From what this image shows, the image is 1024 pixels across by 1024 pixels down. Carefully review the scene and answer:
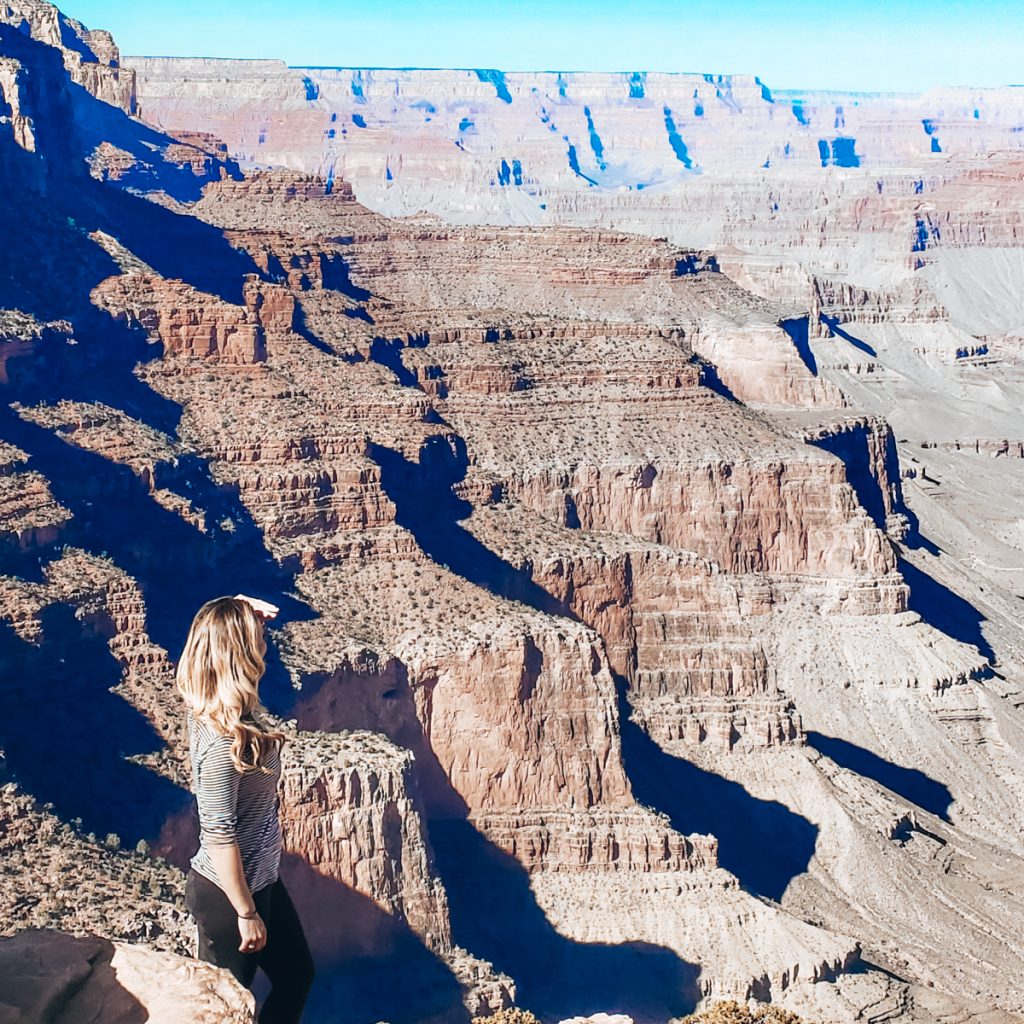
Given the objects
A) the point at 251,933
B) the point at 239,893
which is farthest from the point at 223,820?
the point at 251,933

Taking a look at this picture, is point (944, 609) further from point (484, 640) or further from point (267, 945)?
point (267, 945)

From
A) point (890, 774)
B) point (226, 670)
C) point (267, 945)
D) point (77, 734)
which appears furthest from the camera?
point (890, 774)

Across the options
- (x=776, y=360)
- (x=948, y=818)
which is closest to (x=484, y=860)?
(x=948, y=818)

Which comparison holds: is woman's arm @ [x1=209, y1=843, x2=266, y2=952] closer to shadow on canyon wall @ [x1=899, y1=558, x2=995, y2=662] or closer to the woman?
the woman

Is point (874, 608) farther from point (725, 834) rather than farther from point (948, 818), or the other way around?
point (725, 834)

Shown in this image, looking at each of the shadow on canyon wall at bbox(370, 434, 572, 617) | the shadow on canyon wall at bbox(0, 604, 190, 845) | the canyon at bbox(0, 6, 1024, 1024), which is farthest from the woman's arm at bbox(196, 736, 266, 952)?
the shadow on canyon wall at bbox(370, 434, 572, 617)

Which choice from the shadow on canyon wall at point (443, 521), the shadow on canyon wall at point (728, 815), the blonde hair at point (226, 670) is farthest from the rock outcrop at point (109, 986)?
the shadow on canyon wall at point (443, 521)
